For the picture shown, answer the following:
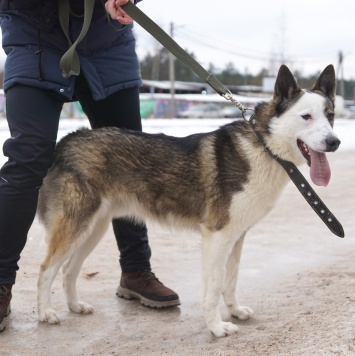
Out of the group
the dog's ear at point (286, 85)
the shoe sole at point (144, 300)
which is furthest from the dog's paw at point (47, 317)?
the dog's ear at point (286, 85)

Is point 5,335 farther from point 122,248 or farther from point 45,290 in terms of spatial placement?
point 122,248

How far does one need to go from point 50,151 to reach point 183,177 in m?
0.81

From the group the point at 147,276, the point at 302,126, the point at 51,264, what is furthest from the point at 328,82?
the point at 51,264

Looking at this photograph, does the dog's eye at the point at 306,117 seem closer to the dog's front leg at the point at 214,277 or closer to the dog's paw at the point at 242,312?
the dog's front leg at the point at 214,277

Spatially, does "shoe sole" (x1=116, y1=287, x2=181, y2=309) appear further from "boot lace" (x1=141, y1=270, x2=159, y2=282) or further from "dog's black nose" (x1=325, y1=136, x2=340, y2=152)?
"dog's black nose" (x1=325, y1=136, x2=340, y2=152)

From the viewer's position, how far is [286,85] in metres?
3.37

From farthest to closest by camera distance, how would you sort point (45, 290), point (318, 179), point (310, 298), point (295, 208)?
point (295, 208) → point (310, 298) → point (45, 290) → point (318, 179)

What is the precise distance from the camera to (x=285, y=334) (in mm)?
3047

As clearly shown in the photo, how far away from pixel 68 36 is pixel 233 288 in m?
1.86

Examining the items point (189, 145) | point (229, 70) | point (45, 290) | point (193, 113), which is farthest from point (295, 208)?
point (229, 70)

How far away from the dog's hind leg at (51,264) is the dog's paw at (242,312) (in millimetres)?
1100

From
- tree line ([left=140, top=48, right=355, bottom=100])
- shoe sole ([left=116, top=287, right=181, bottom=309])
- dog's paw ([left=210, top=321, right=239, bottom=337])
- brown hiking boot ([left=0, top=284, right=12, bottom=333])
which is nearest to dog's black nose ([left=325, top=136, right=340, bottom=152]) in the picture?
dog's paw ([left=210, top=321, right=239, bottom=337])

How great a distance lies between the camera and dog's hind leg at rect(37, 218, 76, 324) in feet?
11.4

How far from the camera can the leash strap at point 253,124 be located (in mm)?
3400
